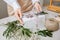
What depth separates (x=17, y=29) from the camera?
0.67 meters

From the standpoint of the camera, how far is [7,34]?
0.66 metres

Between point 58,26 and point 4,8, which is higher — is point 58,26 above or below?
below

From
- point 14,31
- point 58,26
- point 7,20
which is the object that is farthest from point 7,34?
point 58,26

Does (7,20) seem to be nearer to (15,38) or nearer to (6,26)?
(6,26)

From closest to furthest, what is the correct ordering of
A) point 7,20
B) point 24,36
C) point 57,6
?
point 24,36, point 7,20, point 57,6

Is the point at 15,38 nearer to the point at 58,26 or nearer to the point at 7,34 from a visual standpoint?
the point at 7,34

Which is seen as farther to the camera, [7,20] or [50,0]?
[50,0]

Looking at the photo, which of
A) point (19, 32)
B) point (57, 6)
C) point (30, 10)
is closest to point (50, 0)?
point (57, 6)

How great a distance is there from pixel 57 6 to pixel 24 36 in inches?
20.8

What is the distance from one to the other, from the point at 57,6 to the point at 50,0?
3.0 inches

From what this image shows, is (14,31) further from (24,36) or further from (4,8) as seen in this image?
(4,8)

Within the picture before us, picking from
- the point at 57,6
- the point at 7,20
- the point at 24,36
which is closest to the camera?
the point at 24,36

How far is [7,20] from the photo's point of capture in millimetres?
795

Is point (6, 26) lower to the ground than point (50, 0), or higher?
lower
